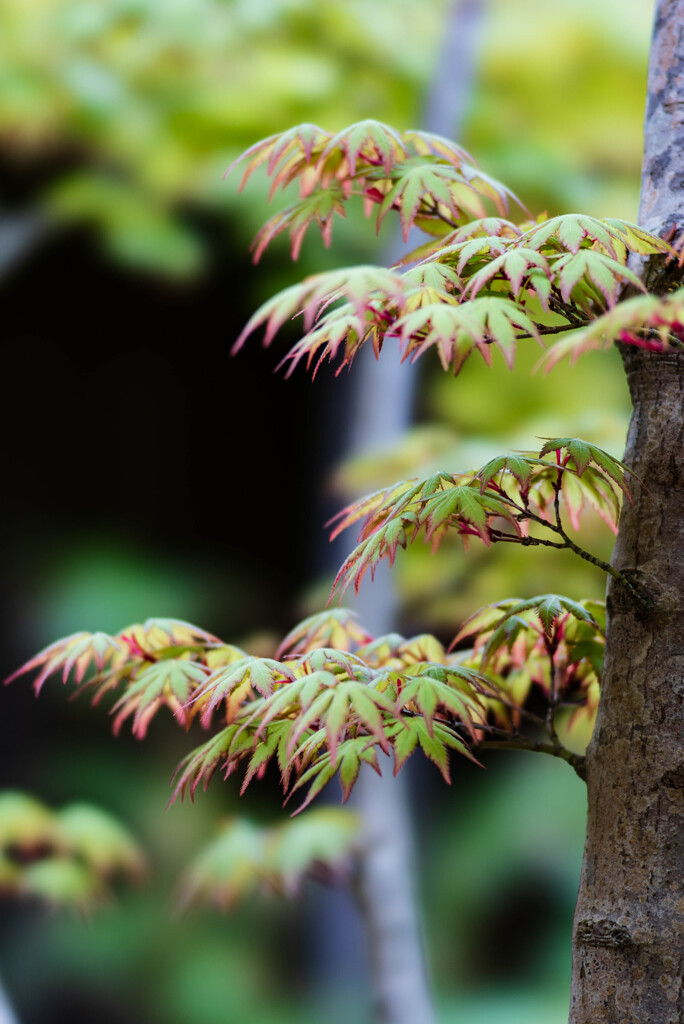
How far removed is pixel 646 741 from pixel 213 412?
7.10 feet

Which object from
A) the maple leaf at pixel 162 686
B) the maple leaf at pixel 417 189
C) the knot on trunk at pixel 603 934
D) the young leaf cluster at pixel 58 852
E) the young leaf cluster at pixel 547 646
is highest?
the maple leaf at pixel 417 189

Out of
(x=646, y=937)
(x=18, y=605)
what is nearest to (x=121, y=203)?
(x=18, y=605)

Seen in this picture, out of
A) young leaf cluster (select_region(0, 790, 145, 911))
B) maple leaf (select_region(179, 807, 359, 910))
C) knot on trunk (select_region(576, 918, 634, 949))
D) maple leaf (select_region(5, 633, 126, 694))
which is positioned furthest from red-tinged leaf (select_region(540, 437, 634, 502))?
young leaf cluster (select_region(0, 790, 145, 911))

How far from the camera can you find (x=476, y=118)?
262 cm

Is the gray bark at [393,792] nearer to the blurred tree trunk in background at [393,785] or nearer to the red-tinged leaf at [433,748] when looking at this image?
the blurred tree trunk in background at [393,785]

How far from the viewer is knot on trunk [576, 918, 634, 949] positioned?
2.51 ft

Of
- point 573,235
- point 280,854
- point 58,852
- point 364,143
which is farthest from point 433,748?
point 58,852

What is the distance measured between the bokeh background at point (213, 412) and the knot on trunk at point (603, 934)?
1.61 meters

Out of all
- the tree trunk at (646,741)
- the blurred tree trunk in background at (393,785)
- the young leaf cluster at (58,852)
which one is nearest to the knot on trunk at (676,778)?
the tree trunk at (646,741)

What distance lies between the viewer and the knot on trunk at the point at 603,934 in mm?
764

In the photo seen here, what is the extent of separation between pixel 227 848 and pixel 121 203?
6.11ft

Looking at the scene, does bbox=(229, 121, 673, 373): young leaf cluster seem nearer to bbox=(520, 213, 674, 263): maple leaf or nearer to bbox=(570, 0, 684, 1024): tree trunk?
bbox=(520, 213, 674, 263): maple leaf

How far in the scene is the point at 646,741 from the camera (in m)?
0.79

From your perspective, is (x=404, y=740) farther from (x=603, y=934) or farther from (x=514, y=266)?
(x=514, y=266)
